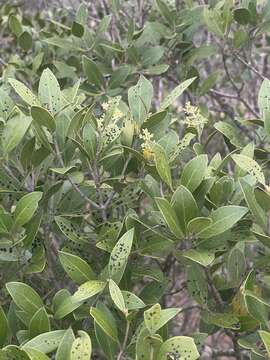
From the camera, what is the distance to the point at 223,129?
195cm

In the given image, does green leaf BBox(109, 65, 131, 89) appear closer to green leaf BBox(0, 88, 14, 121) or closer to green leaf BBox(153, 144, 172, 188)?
green leaf BBox(0, 88, 14, 121)

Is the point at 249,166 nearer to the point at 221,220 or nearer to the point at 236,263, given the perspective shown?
the point at 221,220

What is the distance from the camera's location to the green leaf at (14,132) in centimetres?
159

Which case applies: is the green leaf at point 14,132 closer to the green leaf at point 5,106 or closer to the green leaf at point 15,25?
the green leaf at point 5,106

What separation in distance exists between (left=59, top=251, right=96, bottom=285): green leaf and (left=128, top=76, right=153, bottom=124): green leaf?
47cm

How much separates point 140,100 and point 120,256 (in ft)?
1.75

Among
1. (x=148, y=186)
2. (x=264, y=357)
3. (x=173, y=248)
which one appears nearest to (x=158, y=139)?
(x=148, y=186)

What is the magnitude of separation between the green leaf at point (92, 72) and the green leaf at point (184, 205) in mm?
913

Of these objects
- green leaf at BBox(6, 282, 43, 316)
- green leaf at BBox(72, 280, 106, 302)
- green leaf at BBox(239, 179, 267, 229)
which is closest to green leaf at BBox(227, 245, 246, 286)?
green leaf at BBox(239, 179, 267, 229)

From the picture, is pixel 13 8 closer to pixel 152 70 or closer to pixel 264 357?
pixel 152 70

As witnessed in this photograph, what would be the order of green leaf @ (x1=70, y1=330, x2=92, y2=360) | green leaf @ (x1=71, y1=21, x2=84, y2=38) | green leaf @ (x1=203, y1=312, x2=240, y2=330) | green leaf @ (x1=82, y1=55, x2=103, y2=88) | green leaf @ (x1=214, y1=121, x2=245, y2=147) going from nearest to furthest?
green leaf @ (x1=70, y1=330, x2=92, y2=360), green leaf @ (x1=203, y1=312, x2=240, y2=330), green leaf @ (x1=214, y1=121, x2=245, y2=147), green leaf @ (x1=82, y1=55, x2=103, y2=88), green leaf @ (x1=71, y1=21, x2=84, y2=38)

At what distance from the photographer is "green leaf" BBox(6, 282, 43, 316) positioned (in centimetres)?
146

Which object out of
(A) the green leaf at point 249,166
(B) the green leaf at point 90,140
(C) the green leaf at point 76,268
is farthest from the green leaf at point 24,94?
(A) the green leaf at point 249,166

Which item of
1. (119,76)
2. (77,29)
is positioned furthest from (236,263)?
(77,29)
